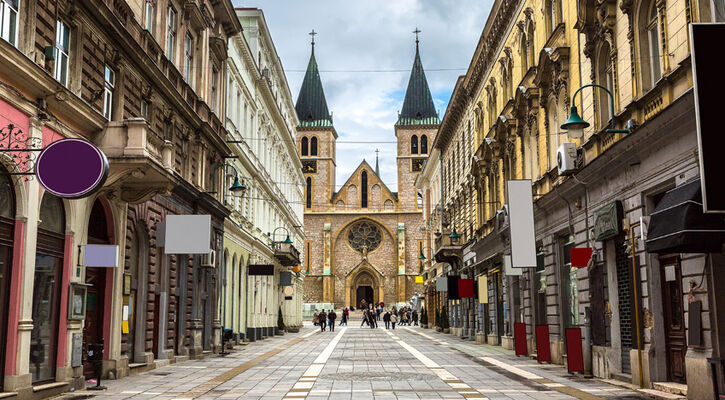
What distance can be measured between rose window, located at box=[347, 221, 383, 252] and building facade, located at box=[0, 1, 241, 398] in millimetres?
66383

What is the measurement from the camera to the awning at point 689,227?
→ 10789 millimetres

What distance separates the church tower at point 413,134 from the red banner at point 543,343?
71329 mm

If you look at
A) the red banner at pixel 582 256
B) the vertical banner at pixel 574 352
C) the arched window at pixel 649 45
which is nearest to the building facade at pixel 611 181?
the arched window at pixel 649 45

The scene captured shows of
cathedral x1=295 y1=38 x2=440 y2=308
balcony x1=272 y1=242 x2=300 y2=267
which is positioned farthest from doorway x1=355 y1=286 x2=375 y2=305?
balcony x1=272 y1=242 x2=300 y2=267

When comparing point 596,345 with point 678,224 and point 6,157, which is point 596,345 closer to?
point 678,224

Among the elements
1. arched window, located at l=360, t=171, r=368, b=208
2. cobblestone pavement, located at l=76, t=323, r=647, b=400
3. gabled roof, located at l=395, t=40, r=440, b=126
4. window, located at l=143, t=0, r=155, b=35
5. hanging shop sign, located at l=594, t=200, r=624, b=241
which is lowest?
cobblestone pavement, located at l=76, t=323, r=647, b=400

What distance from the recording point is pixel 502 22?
2884 cm

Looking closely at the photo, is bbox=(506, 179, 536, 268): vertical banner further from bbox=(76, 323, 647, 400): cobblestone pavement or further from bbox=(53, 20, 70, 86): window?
bbox=(53, 20, 70, 86): window

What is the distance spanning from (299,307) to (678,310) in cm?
5652

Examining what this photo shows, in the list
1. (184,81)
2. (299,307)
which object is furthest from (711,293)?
(299,307)

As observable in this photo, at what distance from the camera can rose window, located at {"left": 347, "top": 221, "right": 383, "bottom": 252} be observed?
9288 cm

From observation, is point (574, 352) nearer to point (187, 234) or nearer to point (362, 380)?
point (362, 380)

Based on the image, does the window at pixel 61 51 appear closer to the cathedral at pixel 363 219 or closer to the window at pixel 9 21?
the window at pixel 9 21

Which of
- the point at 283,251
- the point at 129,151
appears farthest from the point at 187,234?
the point at 283,251
